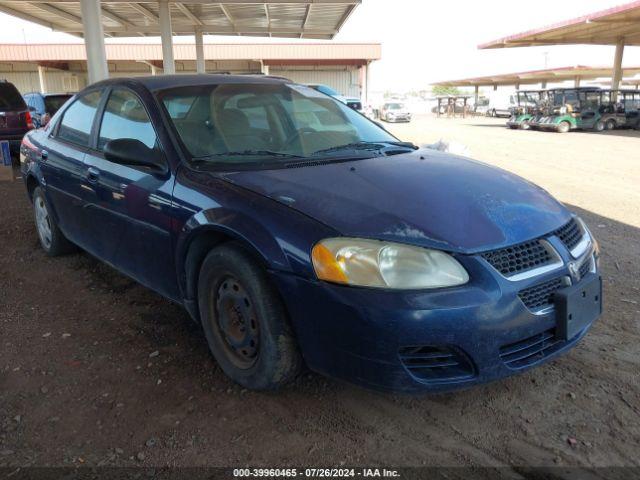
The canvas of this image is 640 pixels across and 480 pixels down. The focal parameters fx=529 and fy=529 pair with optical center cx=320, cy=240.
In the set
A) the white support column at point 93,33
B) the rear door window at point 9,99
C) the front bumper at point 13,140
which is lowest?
the front bumper at point 13,140

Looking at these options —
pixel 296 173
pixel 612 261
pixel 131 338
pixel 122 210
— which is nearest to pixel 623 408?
pixel 296 173

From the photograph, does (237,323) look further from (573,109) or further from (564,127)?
(573,109)

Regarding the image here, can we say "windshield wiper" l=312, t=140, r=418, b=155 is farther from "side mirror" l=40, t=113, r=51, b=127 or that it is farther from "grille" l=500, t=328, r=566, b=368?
"side mirror" l=40, t=113, r=51, b=127

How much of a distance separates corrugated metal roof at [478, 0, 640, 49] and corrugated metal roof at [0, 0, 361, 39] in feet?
42.8

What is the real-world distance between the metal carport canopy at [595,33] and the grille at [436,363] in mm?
24614

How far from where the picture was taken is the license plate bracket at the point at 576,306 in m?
2.27

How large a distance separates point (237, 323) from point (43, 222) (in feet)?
10.3

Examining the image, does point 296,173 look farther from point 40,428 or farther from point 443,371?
point 40,428

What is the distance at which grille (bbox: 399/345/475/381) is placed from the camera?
7.02 ft

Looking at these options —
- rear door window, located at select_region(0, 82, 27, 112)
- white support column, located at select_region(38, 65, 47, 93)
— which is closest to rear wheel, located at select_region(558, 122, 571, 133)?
rear door window, located at select_region(0, 82, 27, 112)

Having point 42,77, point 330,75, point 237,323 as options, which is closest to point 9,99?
point 237,323

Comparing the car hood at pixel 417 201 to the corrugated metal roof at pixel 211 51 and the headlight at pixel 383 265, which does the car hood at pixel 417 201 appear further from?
→ the corrugated metal roof at pixel 211 51

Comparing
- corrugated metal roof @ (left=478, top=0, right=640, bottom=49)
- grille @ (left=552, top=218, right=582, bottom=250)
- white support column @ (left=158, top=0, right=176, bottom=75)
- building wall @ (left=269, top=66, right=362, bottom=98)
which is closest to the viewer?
grille @ (left=552, top=218, right=582, bottom=250)

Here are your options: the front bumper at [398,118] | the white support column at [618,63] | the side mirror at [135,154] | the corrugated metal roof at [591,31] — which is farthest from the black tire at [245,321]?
the white support column at [618,63]
